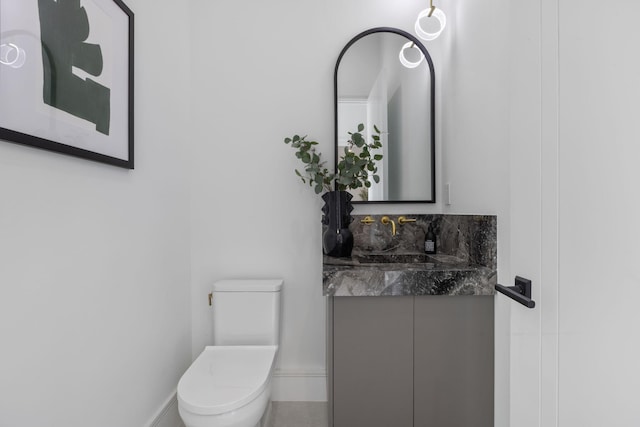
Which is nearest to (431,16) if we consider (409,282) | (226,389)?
(409,282)

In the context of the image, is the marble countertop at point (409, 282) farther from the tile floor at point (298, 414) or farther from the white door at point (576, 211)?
the tile floor at point (298, 414)

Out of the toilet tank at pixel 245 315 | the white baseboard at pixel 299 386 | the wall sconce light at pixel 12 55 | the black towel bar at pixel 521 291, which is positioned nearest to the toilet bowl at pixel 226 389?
the toilet tank at pixel 245 315

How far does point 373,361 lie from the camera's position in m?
1.31

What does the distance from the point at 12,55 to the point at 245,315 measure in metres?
1.37

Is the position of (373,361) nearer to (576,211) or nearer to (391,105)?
(576,211)

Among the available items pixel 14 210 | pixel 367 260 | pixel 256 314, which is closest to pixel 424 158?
pixel 367 260

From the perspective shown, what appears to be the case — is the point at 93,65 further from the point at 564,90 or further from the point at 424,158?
the point at 424,158

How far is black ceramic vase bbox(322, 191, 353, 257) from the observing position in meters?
1.70

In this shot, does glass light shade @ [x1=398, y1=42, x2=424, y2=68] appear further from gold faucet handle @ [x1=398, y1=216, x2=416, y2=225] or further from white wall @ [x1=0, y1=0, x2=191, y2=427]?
white wall @ [x1=0, y1=0, x2=191, y2=427]

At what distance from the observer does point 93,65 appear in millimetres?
1116

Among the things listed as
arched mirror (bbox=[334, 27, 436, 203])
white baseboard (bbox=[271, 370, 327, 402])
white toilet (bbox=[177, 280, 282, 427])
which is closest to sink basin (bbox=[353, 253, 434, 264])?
arched mirror (bbox=[334, 27, 436, 203])

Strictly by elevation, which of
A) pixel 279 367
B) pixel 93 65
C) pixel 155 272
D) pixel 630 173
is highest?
pixel 93 65

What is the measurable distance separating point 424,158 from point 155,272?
156 cm

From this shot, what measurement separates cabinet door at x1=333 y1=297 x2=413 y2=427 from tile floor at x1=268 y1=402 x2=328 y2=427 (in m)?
0.53
